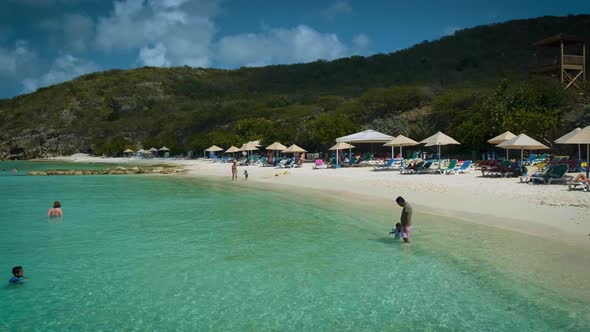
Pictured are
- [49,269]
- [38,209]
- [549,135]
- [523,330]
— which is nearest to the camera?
[523,330]

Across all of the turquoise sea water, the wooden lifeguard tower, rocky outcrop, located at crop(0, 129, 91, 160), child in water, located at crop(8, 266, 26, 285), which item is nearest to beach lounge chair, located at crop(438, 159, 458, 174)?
the turquoise sea water

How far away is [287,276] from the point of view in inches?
277

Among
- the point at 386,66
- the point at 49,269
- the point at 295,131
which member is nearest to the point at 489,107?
the point at 295,131

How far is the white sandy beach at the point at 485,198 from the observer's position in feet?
30.2

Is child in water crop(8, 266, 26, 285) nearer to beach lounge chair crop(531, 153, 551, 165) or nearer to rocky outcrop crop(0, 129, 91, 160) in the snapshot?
beach lounge chair crop(531, 153, 551, 165)

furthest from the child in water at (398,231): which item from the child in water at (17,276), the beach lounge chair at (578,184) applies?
the child in water at (17,276)

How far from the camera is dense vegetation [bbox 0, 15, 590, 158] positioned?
27.7 metres

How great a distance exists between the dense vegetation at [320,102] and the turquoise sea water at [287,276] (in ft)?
56.4

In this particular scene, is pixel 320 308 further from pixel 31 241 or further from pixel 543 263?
pixel 31 241

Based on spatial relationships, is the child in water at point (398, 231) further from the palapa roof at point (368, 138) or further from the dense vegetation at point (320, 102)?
the dense vegetation at point (320, 102)

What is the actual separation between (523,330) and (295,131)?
35829 millimetres

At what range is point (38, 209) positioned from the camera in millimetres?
15008

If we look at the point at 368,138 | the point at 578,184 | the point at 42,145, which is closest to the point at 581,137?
the point at 578,184

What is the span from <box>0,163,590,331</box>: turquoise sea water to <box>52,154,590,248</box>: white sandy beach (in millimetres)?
750
